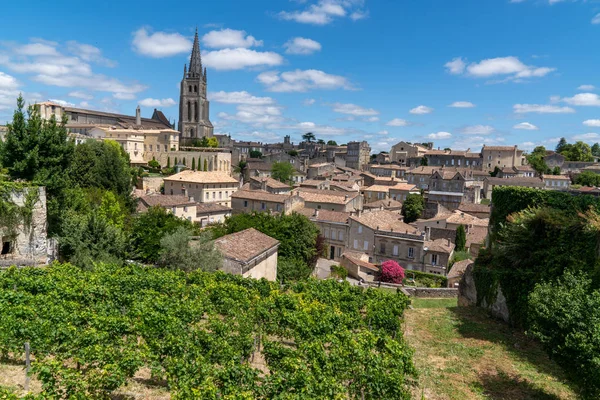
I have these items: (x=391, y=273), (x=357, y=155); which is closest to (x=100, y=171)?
(x=391, y=273)

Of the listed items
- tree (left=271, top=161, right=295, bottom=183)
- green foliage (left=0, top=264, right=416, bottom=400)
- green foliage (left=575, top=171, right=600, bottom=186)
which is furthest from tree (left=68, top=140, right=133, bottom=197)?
green foliage (left=575, top=171, right=600, bottom=186)

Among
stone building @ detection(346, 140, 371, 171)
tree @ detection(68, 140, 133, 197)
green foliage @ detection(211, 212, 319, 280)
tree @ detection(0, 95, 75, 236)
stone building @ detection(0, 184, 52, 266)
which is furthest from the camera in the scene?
stone building @ detection(346, 140, 371, 171)

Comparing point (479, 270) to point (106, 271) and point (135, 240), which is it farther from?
point (135, 240)

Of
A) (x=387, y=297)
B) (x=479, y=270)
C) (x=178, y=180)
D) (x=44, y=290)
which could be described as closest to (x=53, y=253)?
(x=44, y=290)

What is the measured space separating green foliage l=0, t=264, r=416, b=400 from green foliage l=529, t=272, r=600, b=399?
3.18m

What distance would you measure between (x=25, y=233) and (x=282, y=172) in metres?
62.6

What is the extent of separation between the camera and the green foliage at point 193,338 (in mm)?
8359

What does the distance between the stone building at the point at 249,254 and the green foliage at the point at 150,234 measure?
3942 mm

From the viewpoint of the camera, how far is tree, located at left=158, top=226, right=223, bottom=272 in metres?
20.6

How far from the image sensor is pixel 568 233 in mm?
14320

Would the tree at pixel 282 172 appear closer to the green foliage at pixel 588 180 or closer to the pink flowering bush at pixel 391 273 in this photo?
the pink flowering bush at pixel 391 273

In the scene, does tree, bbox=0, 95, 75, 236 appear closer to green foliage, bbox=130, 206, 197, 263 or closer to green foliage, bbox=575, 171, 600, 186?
green foliage, bbox=130, 206, 197, 263

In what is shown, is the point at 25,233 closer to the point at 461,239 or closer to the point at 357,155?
the point at 461,239

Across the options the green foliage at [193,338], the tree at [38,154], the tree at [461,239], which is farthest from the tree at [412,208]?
the tree at [38,154]
